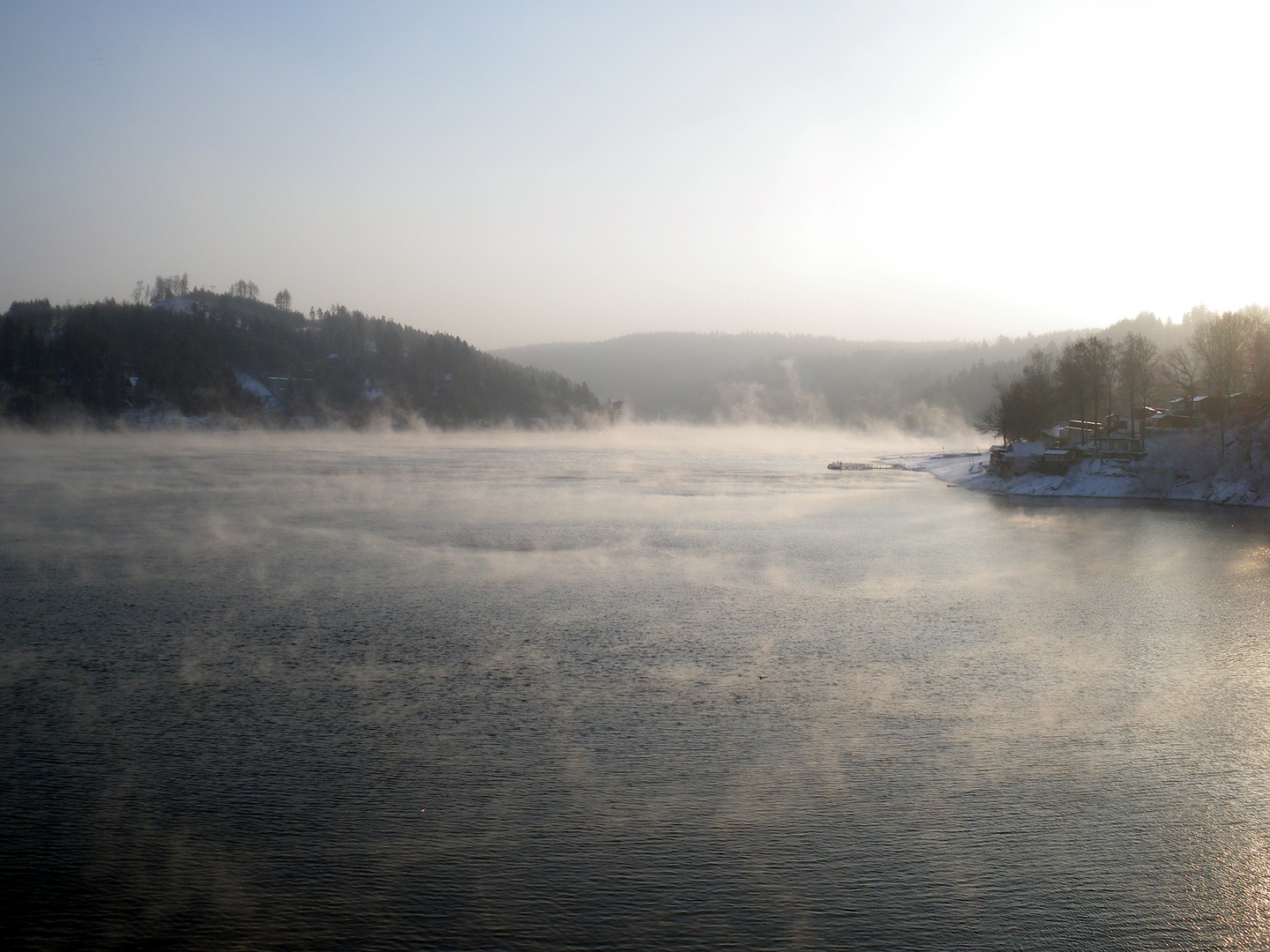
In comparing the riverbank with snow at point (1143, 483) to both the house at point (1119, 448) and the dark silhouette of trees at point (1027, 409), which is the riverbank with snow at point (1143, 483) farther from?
the dark silhouette of trees at point (1027, 409)

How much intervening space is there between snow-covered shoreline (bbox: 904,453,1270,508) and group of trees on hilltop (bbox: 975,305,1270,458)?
3.23m

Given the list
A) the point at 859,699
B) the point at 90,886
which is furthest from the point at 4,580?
the point at 859,699

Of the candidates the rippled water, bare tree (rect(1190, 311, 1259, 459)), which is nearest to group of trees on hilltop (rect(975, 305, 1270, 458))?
bare tree (rect(1190, 311, 1259, 459))

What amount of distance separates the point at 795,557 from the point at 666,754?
16324 mm

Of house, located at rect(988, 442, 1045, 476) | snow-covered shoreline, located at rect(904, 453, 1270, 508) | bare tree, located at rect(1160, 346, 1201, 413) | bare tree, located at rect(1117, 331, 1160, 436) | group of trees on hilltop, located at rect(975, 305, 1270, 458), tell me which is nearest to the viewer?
snow-covered shoreline, located at rect(904, 453, 1270, 508)

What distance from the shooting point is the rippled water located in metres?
7.60

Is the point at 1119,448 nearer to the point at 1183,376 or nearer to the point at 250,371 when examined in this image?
the point at 1183,376

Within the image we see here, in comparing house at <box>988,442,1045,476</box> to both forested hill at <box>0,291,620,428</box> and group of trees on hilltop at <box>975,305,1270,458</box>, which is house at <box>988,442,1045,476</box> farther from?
forested hill at <box>0,291,620,428</box>

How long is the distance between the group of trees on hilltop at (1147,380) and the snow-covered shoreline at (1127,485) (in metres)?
3.23

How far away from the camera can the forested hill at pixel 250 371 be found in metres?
124

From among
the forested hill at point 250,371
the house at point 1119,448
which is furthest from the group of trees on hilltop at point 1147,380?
the forested hill at point 250,371

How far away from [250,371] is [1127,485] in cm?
13623

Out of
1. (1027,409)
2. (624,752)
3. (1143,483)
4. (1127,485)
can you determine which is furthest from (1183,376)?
(624,752)

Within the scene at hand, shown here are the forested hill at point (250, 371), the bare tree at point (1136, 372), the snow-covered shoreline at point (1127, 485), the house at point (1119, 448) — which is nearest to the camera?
the snow-covered shoreline at point (1127, 485)
